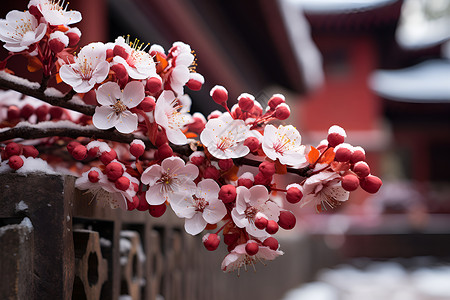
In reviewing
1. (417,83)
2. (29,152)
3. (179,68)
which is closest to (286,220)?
(179,68)

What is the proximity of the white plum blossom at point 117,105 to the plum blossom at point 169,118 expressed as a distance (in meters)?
0.03

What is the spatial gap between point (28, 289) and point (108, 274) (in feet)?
0.80

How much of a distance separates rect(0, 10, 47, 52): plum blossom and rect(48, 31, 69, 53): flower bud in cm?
1

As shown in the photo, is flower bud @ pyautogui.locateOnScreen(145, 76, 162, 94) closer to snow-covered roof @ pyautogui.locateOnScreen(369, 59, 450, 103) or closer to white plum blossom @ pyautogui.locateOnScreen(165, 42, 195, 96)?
white plum blossom @ pyautogui.locateOnScreen(165, 42, 195, 96)

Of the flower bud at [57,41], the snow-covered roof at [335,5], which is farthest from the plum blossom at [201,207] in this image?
the snow-covered roof at [335,5]

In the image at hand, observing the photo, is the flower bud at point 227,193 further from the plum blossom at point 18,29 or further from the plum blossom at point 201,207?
the plum blossom at point 18,29

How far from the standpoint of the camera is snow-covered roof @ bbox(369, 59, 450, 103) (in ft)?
42.1

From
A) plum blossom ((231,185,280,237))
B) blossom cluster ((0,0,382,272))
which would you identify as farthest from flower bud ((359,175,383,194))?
plum blossom ((231,185,280,237))

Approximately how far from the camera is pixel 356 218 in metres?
11.0

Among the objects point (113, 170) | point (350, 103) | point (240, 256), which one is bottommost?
point (240, 256)

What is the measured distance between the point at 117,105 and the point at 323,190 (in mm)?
273

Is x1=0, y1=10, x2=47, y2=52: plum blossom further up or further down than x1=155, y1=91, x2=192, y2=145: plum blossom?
further up

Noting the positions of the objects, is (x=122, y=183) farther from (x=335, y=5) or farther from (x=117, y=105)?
(x=335, y=5)

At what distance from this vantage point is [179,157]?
0.71 metres
